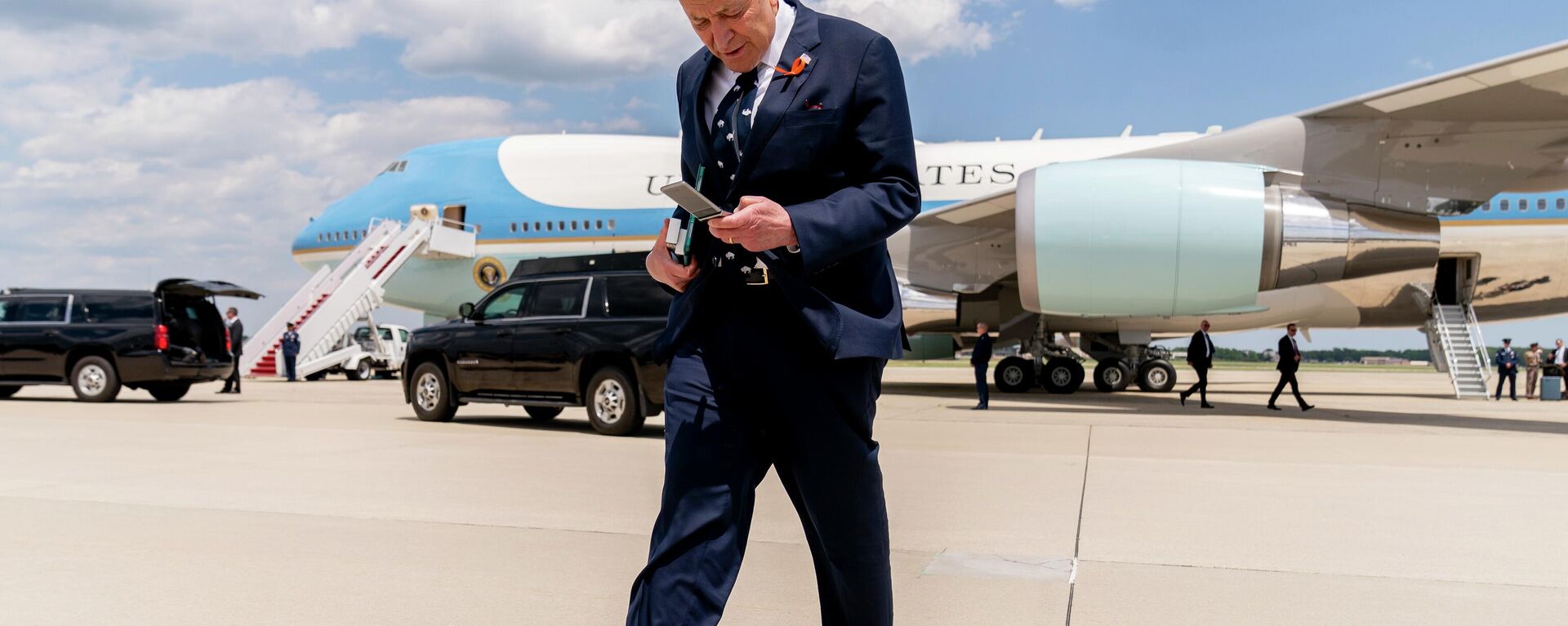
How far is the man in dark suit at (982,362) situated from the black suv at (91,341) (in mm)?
9450

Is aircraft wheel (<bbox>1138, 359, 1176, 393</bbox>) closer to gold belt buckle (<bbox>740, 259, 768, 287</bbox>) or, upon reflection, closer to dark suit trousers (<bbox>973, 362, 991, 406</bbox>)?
dark suit trousers (<bbox>973, 362, 991, 406</bbox>)

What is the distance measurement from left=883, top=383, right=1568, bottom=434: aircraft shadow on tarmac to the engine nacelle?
144 centimetres

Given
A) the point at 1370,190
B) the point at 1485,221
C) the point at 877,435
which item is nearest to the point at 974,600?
the point at 877,435

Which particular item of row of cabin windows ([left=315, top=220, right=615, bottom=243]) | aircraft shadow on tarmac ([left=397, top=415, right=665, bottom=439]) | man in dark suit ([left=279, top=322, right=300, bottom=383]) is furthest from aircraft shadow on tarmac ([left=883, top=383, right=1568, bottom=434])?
man in dark suit ([left=279, top=322, right=300, bottom=383])

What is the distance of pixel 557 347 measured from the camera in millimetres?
9594

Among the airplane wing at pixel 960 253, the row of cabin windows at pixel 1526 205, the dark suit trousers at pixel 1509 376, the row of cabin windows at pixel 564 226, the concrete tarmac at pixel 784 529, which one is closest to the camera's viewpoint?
the concrete tarmac at pixel 784 529

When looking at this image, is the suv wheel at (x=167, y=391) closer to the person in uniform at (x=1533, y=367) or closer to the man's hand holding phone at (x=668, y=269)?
the man's hand holding phone at (x=668, y=269)

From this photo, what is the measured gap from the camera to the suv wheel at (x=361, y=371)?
2270cm

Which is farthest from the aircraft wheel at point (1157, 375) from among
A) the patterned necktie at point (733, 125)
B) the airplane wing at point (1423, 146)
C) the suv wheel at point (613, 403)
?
the patterned necktie at point (733, 125)

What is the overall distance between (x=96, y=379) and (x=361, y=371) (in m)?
9.66

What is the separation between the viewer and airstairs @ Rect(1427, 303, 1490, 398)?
14.0m

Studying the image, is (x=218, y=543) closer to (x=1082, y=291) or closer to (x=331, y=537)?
(x=331, y=537)

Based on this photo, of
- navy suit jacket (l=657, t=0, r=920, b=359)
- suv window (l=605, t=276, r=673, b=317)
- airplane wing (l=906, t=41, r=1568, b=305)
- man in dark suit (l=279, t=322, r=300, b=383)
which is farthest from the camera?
man in dark suit (l=279, t=322, r=300, b=383)

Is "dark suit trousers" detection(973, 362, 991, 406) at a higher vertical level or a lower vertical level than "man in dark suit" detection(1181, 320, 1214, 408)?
lower
